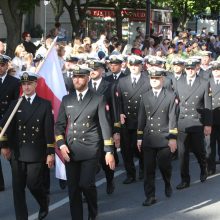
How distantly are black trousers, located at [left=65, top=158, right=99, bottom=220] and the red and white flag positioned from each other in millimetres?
1140

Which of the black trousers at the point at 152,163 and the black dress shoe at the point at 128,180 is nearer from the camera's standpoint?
the black trousers at the point at 152,163

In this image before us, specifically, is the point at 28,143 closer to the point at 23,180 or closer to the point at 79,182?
the point at 23,180

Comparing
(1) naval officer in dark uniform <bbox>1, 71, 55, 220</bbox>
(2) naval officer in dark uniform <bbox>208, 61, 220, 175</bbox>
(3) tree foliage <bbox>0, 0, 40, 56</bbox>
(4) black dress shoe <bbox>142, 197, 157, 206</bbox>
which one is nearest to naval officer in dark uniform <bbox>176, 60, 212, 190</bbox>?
(2) naval officer in dark uniform <bbox>208, 61, 220, 175</bbox>

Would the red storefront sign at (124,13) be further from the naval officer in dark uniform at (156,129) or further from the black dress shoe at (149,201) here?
the black dress shoe at (149,201)

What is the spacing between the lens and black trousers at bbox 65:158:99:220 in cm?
761

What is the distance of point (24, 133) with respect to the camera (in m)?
7.88

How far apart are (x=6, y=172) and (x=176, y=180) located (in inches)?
112

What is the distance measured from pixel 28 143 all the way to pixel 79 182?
79 centimetres

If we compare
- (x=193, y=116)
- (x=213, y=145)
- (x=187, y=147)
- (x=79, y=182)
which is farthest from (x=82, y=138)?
(x=213, y=145)

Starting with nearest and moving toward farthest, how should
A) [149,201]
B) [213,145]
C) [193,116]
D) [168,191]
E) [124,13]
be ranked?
1. [149,201]
2. [168,191]
3. [193,116]
4. [213,145]
5. [124,13]

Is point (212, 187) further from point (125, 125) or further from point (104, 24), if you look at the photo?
point (104, 24)

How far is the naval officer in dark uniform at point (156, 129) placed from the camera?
29.6 feet

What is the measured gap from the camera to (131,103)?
1088 cm

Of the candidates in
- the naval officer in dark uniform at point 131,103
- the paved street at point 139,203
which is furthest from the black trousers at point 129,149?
the paved street at point 139,203
